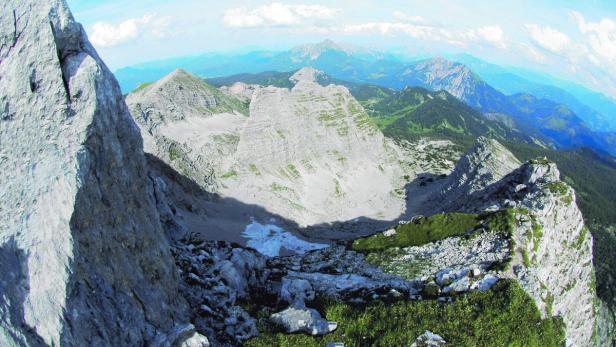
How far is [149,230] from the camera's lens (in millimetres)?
22234

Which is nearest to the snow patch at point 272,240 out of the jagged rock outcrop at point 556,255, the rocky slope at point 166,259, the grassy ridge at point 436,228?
the rocky slope at point 166,259

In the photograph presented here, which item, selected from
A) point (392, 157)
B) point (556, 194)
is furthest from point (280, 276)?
point (392, 157)

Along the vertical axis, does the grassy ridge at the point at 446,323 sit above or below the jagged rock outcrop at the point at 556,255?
above

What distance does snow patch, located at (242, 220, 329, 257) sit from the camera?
3022 inches

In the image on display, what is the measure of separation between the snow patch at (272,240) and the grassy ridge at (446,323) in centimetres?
5063

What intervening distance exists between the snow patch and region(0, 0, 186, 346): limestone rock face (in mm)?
56135

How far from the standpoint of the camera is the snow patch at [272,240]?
76750mm

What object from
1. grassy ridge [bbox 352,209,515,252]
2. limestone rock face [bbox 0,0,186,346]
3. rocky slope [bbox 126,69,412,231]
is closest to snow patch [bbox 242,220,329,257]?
rocky slope [bbox 126,69,412,231]

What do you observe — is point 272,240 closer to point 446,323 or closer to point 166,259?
point 166,259

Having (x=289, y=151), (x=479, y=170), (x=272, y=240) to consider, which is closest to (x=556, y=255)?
(x=272, y=240)

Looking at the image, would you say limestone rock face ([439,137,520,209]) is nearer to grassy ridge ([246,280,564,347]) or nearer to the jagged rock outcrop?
the jagged rock outcrop

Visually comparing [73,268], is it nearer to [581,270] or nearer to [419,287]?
[419,287]

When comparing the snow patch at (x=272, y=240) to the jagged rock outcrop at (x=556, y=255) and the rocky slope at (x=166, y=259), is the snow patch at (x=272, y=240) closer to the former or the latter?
the rocky slope at (x=166, y=259)

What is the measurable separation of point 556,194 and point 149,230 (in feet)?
157
